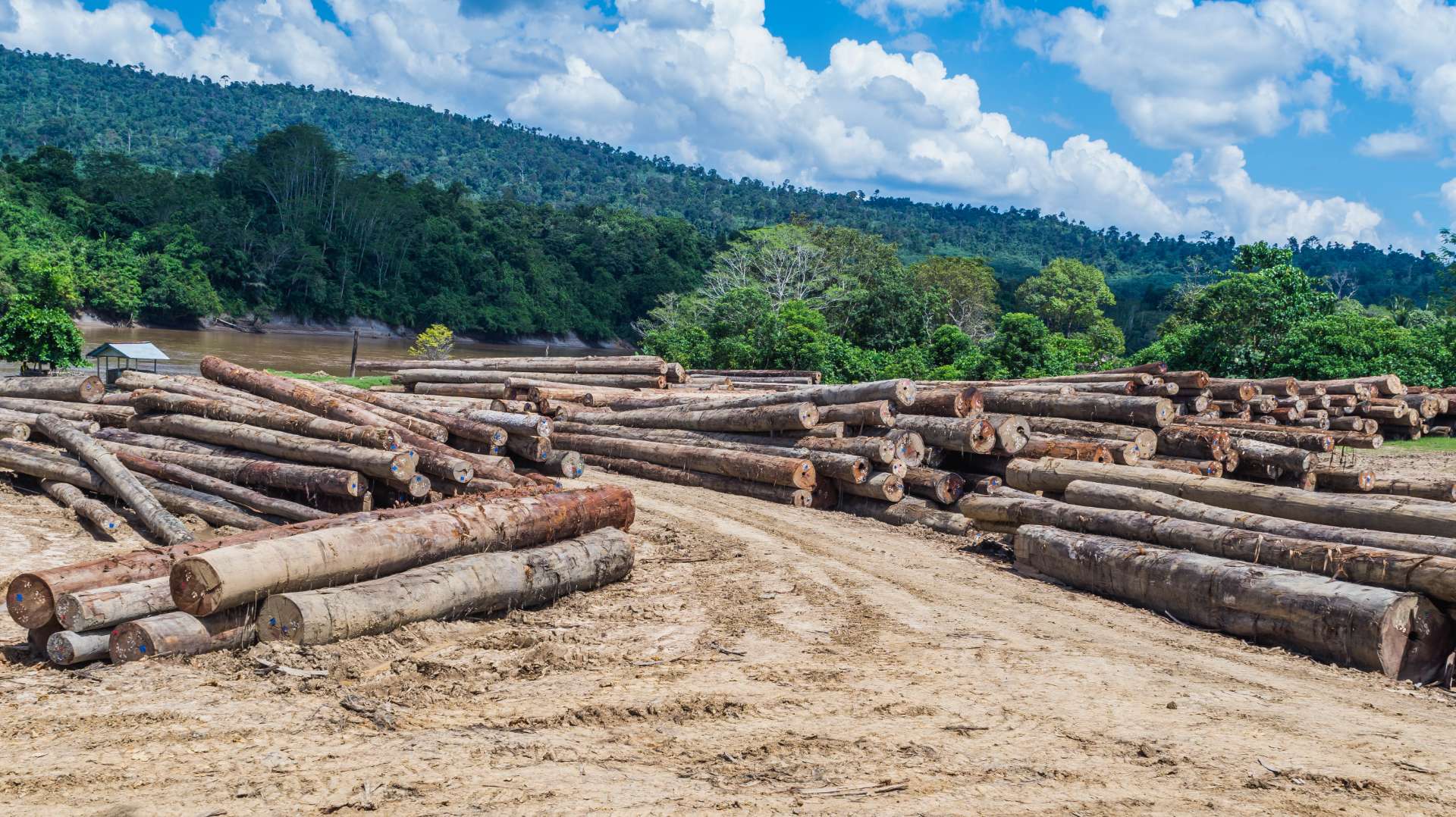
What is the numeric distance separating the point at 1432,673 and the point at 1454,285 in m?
39.2

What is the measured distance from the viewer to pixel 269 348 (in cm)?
5956

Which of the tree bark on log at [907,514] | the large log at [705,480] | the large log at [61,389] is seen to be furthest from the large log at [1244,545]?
the large log at [61,389]

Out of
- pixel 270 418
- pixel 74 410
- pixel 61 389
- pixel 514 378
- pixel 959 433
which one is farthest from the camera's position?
pixel 514 378

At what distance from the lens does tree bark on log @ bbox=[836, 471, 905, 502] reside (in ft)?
43.7

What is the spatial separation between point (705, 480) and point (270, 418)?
6.22 meters

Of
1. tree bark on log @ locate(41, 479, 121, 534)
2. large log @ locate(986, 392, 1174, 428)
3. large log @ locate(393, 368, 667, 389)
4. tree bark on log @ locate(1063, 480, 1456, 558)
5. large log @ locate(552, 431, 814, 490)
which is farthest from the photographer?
large log @ locate(393, 368, 667, 389)

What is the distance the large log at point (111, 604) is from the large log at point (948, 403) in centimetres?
1021

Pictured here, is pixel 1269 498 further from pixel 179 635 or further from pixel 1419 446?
pixel 1419 446

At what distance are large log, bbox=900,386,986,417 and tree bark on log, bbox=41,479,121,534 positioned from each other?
10.2 meters

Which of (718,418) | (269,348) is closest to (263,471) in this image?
(718,418)

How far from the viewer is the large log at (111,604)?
20.5 ft

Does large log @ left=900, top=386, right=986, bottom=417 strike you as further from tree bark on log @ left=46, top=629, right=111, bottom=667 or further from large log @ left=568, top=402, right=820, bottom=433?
tree bark on log @ left=46, top=629, right=111, bottom=667

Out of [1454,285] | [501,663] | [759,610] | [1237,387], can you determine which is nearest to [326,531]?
[501,663]

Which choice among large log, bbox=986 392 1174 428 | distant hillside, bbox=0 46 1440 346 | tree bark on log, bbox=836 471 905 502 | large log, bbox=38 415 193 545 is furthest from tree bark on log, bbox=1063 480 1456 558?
distant hillside, bbox=0 46 1440 346
